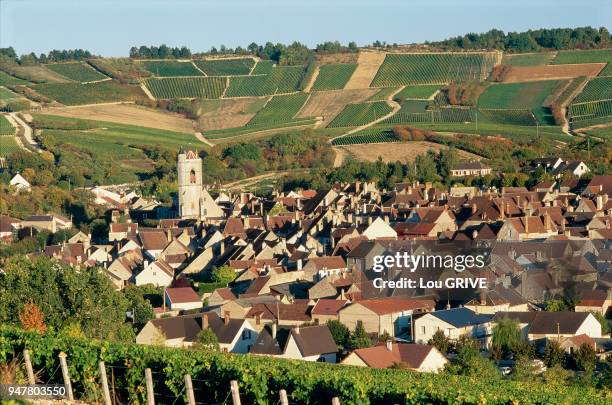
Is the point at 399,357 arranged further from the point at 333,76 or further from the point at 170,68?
the point at 170,68

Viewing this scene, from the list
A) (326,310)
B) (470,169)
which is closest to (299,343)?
(326,310)

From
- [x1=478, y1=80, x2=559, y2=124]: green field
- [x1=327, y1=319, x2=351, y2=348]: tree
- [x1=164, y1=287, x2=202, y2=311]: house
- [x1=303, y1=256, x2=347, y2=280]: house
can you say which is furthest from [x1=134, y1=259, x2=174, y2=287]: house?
[x1=478, y1=80, x2=559, y2=124]: green field

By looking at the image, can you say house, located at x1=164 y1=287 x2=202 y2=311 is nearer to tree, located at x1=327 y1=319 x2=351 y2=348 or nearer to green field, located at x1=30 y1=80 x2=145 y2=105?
tree, located at x1=327 y1=319 x2=351 y2=348

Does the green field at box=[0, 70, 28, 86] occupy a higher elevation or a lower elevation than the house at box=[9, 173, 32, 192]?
higher

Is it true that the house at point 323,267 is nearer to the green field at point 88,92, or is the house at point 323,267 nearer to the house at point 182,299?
the house at point 182,299

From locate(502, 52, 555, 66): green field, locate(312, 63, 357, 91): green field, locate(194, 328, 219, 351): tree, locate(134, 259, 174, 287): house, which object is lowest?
locate(134, 259, 174, 287): house

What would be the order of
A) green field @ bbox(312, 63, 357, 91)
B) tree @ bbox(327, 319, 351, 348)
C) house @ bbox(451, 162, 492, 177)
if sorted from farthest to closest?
green field @ bbox(312, 63, 357, 91)
house @ bbox(451, 162, 492, 177)
tree @ bbox(327, 319, 351, 348)

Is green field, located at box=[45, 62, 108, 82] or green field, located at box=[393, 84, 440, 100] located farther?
green field, located at box=[45, 62, 108, 82]

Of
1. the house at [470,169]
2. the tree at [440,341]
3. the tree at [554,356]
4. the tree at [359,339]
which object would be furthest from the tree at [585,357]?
the house at [470,169]
